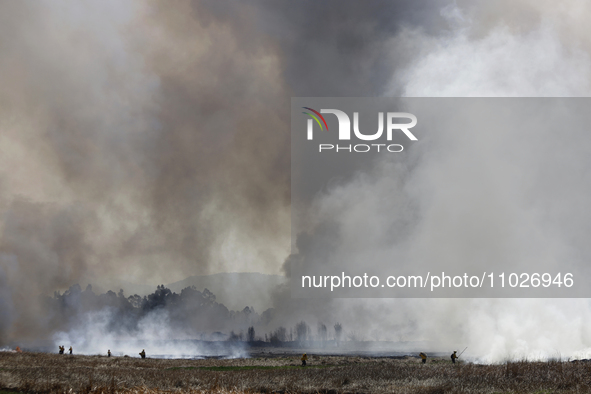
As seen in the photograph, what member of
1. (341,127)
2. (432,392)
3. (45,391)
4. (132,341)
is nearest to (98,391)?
(45,391)

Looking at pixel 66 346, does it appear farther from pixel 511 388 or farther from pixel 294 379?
pixel 511 388

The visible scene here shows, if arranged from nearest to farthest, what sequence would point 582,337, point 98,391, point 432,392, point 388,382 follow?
point 98,391
point 432,392
point 388,382
point 582,337

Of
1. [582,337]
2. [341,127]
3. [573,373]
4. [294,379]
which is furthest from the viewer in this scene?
[582,337]

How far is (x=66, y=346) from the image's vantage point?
399ft

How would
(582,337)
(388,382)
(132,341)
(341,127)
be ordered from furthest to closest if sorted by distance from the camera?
(132,341), (582,337), (341,127), (388,382)

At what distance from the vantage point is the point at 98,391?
21.8 m

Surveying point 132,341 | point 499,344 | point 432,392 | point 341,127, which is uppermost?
point 341,127

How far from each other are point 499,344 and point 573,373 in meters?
58.1

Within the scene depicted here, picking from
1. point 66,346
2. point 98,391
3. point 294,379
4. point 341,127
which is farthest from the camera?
point 66,346

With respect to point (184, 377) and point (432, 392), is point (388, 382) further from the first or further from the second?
point (184, 377)

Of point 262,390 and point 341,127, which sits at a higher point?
point 341,127

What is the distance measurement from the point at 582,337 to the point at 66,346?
138 m

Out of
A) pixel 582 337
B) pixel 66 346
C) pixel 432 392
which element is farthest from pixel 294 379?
pixel 66 346

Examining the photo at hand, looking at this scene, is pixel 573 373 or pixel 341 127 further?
pixel 341 127
